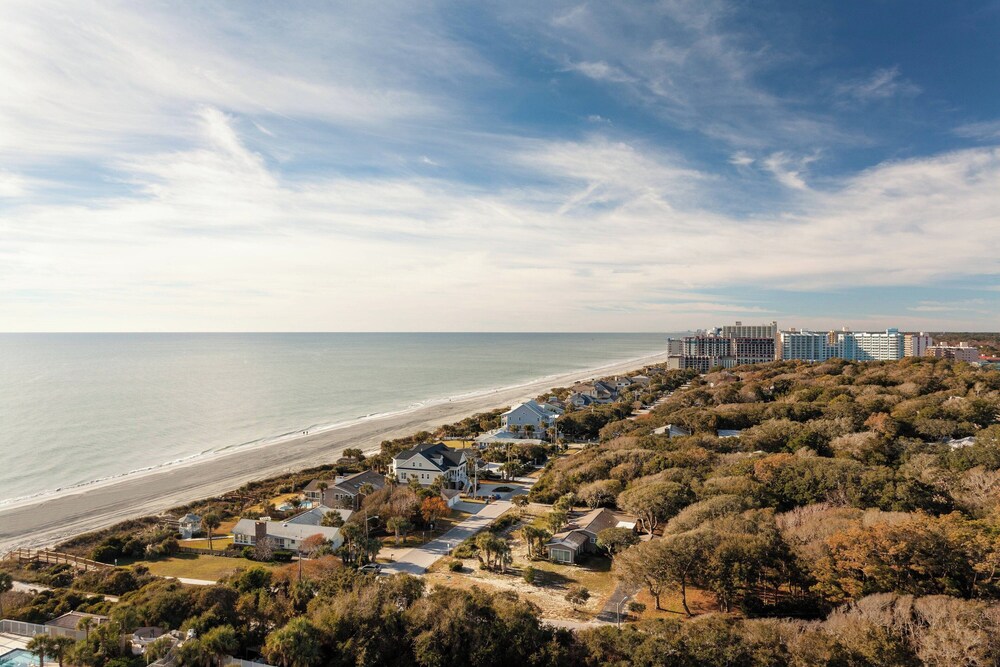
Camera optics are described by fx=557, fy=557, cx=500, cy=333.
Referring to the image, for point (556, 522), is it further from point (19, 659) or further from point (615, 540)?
point (19, 659)

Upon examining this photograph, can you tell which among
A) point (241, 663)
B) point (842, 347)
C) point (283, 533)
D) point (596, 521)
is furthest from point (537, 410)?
point (842, 347)

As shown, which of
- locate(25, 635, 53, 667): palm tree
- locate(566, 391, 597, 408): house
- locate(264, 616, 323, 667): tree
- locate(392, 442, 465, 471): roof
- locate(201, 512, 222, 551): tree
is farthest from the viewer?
locate(566, 391, 597, 408): house

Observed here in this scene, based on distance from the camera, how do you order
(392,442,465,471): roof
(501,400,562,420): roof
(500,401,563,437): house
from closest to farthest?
(392,442,465,471): roof, (500,401,563,437): house, (501,400,562,420): roof

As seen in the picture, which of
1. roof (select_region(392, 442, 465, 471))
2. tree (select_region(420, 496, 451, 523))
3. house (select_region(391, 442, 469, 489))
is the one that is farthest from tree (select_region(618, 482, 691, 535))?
roof (select_region(392, 442, 465, 471))

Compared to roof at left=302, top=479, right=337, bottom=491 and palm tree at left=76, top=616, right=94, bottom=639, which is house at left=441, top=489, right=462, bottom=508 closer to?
roof at left=302, top=479, right=337, bottom=491

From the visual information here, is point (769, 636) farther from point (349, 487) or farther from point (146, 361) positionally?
point (146, 361)

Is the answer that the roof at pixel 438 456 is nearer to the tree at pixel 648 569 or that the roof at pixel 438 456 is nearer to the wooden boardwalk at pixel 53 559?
the wooden boardwalk at pixel 53 559
